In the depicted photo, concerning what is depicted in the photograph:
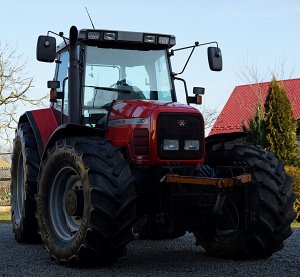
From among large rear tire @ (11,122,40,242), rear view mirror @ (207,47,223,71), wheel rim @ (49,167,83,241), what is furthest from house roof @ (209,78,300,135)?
wheel rim @ (49,167,83,241)

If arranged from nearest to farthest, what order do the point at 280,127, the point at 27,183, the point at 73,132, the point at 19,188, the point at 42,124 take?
the point at 73,132, the point at 27,183, the point at 42,124, the point at 19,188, the point at 280,127

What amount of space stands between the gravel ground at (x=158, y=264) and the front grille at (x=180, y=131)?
108 cm

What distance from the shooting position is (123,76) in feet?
23.8

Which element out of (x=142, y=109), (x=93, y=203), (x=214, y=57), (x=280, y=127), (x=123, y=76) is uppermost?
(x=214, y=57)

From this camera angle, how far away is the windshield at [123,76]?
707 cm

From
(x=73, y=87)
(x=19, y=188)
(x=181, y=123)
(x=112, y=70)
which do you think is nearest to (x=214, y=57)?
(x=112, y=70)

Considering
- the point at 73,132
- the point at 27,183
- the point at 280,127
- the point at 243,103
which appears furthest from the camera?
the point at 243,103

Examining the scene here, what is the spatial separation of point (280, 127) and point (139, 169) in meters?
14.4

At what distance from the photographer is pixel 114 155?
19.4ft

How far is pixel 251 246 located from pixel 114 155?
1.73m

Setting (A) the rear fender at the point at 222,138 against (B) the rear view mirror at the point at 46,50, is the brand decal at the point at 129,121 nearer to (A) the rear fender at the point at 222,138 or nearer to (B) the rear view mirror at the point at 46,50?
(B) the rear view mirror at the point at 46,50

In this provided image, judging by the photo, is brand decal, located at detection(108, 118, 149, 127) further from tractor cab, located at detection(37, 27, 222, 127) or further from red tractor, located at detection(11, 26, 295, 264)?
tractor cab, located at detection(37, 27, 222, 127)

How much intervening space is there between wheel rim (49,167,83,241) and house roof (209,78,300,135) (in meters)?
24.7

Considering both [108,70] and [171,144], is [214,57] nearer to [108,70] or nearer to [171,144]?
[108,70]
